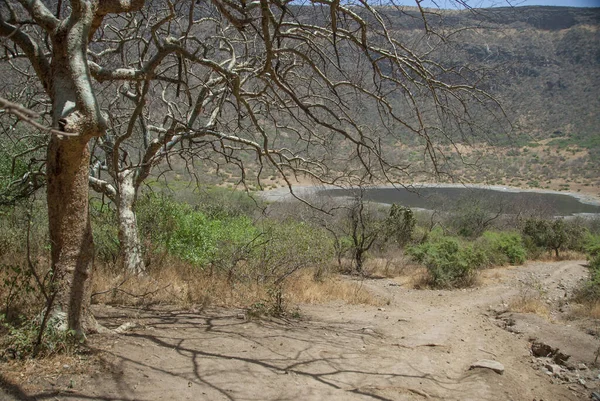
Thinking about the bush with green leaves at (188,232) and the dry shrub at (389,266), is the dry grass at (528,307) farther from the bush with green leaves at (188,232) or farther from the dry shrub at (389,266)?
the dry shrub at (389,266)

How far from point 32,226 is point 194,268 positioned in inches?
129

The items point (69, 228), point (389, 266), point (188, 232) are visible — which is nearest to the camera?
point (69, 228)

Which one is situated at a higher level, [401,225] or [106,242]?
[106,242]

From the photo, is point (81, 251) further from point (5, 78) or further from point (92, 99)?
point (5, 78)

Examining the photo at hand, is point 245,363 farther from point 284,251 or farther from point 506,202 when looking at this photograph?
point 506,202

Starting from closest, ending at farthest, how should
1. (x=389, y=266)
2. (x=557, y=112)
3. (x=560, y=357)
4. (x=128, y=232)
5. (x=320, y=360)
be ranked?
(x=320, y=360)
(x=560, y=357)
(x=128, y=232)
(x=389, y=266)
(x=557, y=112)

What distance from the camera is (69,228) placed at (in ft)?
13.3

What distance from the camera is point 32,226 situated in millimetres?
8953

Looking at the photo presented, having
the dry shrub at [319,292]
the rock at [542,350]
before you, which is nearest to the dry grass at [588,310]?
the rock at [542,350]

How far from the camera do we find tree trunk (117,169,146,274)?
25.7 ft

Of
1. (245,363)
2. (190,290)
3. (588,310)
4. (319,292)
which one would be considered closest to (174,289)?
(190,290)

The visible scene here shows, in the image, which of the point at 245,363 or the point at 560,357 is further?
the point at 560,357

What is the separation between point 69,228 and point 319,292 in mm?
6069

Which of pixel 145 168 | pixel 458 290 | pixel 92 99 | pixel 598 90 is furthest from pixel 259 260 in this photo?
pixel 598 90
